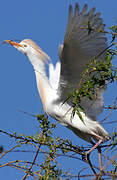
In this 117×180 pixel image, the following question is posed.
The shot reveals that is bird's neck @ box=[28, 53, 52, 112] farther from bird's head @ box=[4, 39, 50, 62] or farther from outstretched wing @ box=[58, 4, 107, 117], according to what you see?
outstretched wing @ box=[58, 4, 107, 117]

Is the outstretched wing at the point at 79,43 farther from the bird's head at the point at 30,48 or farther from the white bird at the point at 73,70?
the bird's head at the point at 30,48

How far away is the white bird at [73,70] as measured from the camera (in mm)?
3595

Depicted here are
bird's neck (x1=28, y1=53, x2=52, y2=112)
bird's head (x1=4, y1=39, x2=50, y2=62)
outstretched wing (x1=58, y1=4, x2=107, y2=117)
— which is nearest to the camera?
outstretched wing (x1=58, y1=4, x2=107, y2=117)

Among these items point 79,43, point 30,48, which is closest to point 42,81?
point 30,48

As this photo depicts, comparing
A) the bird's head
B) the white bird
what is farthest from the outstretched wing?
the bird's head

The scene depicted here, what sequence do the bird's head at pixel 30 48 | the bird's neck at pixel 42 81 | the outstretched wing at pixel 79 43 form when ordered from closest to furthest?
the outstretched wing at pixel 79 43 < the bird's neck at pixel 42 81 < the bird's head at pixel 30 48

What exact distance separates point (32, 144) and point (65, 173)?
0.30m

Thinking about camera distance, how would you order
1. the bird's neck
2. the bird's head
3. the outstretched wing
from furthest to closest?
the bird's head
the bird's neck
the outstretched wing

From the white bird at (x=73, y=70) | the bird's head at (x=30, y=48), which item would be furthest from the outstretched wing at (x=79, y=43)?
the bird's head at (x=30, y=48)

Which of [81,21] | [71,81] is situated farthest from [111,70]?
[71,81]

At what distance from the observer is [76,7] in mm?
3580

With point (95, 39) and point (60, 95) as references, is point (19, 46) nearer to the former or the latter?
point (60, 95)

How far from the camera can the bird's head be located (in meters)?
4.53

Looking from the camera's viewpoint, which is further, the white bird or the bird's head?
the bird's head
